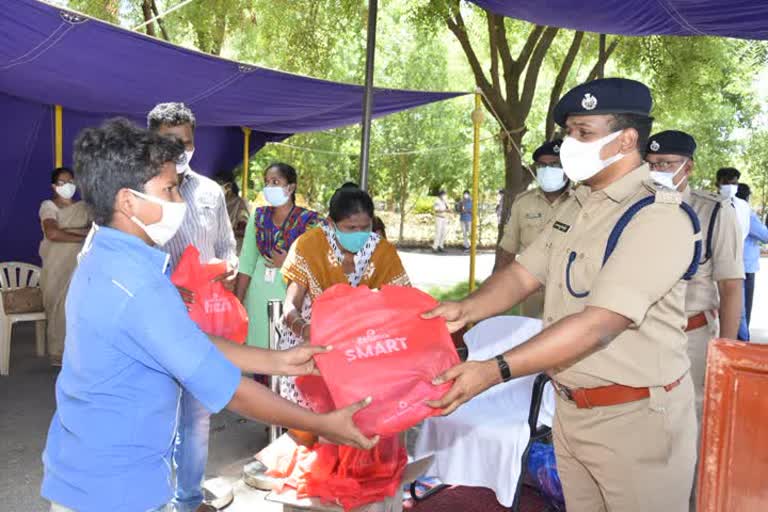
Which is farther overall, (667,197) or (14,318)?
(14,318)

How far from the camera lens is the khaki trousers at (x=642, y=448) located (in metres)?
2.10

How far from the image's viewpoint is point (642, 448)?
A: 2.10 meters

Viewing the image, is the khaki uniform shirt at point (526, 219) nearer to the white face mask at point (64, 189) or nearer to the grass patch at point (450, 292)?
the white face mask at point (64, 189)

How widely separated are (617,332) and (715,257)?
151 centimetres

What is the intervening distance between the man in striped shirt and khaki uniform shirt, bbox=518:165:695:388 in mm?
1534

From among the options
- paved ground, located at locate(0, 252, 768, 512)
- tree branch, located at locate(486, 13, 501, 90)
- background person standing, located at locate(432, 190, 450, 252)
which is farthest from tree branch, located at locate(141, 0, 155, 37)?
background person standing, located at locate(432, 190, 450, 252)

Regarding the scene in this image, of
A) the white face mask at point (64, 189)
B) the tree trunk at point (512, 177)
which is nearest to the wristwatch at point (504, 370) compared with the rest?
the white face mask at point (64, 189)

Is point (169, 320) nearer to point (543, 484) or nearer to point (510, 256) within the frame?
point (543, 484)

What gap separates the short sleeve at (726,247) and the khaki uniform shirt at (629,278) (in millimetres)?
1166

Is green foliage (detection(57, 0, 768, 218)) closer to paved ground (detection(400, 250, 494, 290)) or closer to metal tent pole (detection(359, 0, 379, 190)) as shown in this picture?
paved ground (detection(400, 250, 494, 290))

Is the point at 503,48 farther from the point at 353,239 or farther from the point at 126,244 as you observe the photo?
the point at 126,244

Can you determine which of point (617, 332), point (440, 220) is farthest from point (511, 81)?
point (440, 220)

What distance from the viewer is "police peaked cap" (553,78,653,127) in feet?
6.85

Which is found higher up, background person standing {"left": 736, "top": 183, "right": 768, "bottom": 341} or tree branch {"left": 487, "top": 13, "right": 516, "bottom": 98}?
tree branch {"left": 487, "top": 13, "right": 516, "bottom": 98}
